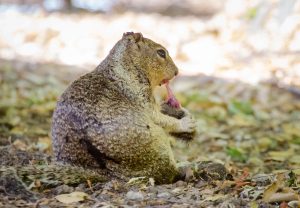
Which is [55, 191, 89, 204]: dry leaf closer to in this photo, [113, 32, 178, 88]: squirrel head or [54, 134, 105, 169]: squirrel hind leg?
[54, 134, 105, 169]: squirrel hind leg

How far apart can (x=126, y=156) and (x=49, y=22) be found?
8.74 meters

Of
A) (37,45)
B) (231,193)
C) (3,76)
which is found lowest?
(231,193)

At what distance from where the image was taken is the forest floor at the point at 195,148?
4004mm

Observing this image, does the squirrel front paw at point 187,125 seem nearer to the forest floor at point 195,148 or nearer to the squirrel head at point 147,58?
the forest floor at point 195,148

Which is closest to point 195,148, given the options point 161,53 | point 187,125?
point 187,125

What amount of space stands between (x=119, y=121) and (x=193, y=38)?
725 centimetres

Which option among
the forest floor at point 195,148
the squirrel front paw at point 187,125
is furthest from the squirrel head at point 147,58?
the forest floor at point 195,148

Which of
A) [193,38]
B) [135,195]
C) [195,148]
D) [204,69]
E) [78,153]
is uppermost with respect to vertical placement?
[193,38]

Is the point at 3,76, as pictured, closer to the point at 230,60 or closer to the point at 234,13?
the point at 230,60

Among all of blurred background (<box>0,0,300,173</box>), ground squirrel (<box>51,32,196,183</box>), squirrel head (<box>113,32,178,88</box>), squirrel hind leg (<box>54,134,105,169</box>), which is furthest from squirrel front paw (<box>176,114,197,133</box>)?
blurred background (<box>0,0,300,173</box>)

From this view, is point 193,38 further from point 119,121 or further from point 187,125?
point 119,121

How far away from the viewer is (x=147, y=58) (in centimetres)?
493

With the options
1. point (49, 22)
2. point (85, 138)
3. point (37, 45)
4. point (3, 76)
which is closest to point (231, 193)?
point (85, 138)

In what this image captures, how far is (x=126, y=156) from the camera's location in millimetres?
4367
